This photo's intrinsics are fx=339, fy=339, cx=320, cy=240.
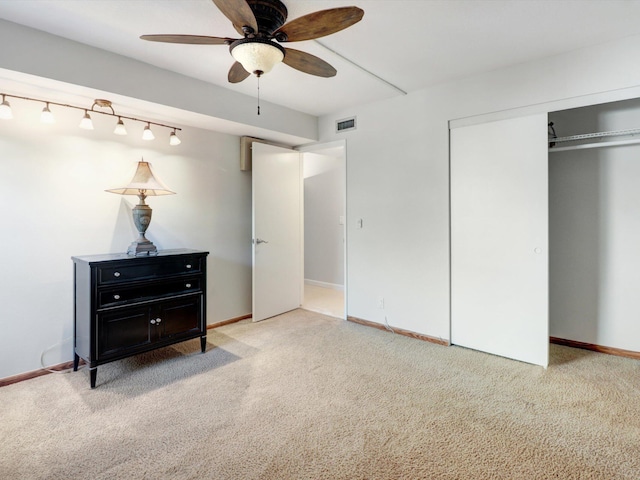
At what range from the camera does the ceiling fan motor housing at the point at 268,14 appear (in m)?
1.81

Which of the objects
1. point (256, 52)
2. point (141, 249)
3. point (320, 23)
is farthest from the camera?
point (141, 249)

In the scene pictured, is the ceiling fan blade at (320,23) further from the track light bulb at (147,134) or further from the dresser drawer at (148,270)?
the dresser drawer at (148,270)

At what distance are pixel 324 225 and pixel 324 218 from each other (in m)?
0.13

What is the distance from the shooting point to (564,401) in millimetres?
2299

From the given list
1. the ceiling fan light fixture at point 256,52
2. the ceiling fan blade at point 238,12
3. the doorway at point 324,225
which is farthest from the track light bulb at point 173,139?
the doorway at point 324,225

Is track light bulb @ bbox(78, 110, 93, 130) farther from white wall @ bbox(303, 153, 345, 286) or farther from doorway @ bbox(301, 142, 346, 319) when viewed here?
white wall @ bbox(303, 153, 345, 286)

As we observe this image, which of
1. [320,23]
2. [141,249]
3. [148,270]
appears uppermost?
[320,23]

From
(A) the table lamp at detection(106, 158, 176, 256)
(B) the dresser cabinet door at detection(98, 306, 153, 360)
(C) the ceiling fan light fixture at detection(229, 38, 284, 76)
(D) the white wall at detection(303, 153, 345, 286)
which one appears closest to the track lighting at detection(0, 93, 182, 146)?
(A) the table lamp at detection(106, 158, 176, 256)

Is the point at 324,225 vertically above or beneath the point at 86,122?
beneath

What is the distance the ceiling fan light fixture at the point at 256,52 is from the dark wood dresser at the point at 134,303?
181 centimetres

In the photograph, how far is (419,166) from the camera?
11.4ft

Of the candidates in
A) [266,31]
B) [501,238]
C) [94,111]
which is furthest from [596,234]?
[94,111]

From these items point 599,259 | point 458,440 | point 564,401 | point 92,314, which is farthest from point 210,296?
point 599,259

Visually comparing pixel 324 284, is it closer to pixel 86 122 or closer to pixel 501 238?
pixel 501 238
